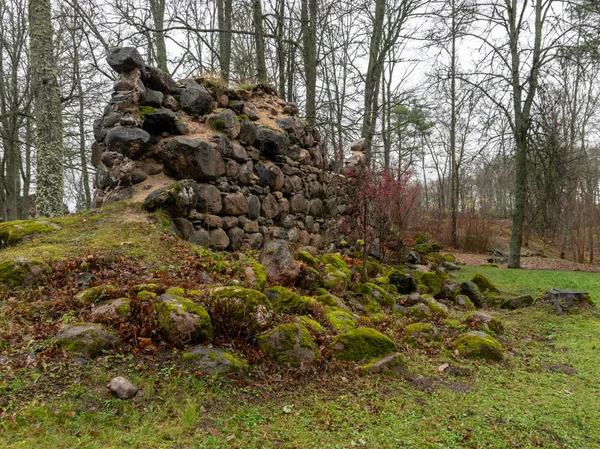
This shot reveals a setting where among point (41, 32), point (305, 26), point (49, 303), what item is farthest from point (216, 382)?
point (305, 26)

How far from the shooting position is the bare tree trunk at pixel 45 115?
6973 millimetres

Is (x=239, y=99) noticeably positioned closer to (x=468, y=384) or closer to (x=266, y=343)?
(x=266, y=343)

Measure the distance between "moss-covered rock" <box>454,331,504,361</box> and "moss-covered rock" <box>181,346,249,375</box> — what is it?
239 centimetres

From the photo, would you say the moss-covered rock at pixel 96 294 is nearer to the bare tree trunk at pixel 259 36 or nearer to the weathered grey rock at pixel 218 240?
the weathered grey rock at pixel 218 240

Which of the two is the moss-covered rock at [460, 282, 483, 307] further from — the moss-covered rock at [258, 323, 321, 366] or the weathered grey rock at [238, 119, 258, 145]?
the weathered grey rock at [238, 119, 258, 145]

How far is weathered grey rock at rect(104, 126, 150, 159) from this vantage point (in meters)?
5.42

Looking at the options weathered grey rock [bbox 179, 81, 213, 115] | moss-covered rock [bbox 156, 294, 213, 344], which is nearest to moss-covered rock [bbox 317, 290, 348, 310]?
moss-covered rock [bbox 156, 294, 213, 344]

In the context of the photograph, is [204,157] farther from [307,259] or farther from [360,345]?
[360,345]

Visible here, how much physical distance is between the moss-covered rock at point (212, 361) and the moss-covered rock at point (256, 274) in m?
1.40

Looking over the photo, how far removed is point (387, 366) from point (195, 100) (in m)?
5.23

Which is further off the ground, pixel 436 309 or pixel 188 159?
pixel 188 159

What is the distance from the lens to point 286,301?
405 centimetres

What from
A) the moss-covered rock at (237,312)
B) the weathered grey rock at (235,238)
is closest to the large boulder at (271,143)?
the weathered grey rock at (235,238)

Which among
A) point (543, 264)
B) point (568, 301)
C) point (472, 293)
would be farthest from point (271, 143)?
point (543, 264)
